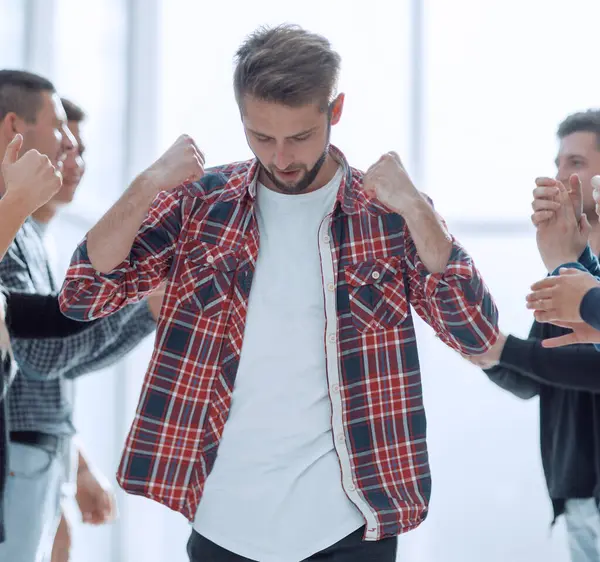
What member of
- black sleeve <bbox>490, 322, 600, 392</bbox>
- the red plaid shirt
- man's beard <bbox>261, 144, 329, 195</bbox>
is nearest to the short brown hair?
man's beard <bbox>261, 144, 329, 195</bbox>

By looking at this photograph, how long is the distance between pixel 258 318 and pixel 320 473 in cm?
30

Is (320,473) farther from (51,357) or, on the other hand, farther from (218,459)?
(51,357)

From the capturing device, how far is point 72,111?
2.72 metres

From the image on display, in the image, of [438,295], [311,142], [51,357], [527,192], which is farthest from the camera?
[527,192]

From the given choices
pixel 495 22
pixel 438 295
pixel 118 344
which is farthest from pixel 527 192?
pixel 438 295

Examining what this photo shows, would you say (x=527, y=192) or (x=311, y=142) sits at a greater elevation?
(x=527, y=192)

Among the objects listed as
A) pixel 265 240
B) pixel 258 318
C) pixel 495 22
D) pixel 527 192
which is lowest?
pixel 258 318

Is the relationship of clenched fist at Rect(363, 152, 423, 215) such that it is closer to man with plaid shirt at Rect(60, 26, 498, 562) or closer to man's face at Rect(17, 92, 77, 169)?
man with plaid shirt at Rect(60, 26, 498, 562)

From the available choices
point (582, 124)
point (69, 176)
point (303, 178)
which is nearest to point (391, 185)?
point (303, 178)

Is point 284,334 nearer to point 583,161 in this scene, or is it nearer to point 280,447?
point 280,447

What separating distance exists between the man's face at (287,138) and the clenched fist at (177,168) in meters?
0.12

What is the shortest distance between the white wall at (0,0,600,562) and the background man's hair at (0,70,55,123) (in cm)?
125

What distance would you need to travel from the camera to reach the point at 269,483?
1.63 metres

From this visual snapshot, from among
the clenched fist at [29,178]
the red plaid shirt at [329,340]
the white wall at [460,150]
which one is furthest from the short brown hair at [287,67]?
the white wall at [460,150]
